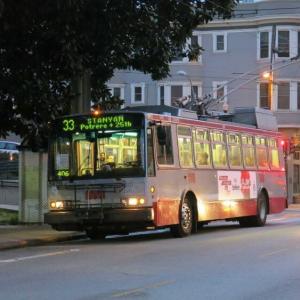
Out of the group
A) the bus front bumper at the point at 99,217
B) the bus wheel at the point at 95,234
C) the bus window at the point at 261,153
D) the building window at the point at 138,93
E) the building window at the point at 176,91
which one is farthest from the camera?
the building window at the point at 138,93

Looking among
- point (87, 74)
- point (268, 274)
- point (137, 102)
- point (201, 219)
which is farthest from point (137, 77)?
point (268, 274)

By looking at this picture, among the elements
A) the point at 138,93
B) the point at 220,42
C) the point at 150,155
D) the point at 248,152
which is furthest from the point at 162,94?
the point at 150,155

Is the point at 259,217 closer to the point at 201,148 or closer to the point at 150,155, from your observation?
the point at 201,148

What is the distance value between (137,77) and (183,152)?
32215 mm

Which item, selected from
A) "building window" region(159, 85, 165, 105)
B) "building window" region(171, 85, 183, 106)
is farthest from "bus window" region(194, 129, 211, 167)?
"building window" region(159, 85, 165, 105)

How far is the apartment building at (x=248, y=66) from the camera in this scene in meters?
46.7

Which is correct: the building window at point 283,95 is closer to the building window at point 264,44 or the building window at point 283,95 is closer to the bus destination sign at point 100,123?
the building window at point 264,44

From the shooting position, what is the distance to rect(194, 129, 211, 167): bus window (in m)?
18.9

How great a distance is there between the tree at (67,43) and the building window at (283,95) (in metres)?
26.1

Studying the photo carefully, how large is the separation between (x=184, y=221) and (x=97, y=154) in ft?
10.1

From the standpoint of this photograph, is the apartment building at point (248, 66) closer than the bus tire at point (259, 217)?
No

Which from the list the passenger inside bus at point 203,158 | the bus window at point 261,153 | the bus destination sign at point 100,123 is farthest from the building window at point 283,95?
the bus destination sign at point 100,123

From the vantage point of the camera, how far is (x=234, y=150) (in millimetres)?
21109

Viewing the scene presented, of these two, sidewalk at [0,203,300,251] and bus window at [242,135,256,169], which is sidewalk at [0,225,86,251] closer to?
sidewalk at [0,203,300,251]
